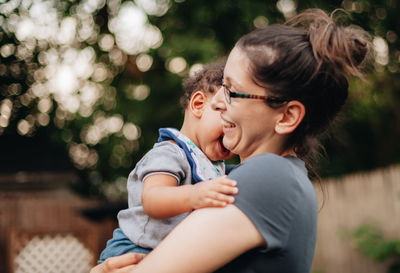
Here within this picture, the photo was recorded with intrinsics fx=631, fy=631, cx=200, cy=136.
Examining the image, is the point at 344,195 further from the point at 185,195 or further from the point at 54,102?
the point at 185,195

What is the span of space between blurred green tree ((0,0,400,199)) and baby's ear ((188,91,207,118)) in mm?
7403

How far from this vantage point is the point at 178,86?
11281 mm

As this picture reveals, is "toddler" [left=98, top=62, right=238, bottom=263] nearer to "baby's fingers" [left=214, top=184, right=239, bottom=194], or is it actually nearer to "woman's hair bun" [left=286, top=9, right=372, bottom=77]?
"baby's fingers" [left=214, top=184, right=239, bottom=194]

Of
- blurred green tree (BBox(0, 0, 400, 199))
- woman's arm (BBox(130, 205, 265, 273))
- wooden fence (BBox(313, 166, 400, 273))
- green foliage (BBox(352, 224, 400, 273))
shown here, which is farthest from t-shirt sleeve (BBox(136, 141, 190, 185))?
blurred green tree (BBox(0, 0, 400, 199))

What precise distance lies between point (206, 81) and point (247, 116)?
73 cm

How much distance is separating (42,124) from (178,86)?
21.1 ft

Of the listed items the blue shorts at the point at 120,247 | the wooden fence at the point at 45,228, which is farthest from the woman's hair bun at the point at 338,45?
the wooden fence at the point at 45,228

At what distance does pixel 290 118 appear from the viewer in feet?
6.02

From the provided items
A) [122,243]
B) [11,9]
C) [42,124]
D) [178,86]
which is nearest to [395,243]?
[178,86]

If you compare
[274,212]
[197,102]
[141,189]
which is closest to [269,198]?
[274,212]

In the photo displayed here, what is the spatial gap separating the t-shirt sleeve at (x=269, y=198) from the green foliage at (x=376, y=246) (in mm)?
7411

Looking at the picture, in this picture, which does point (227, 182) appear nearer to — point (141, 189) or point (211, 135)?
point (141, 189)

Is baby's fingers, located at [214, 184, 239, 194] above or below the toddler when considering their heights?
above

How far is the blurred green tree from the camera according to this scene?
11.3 m
